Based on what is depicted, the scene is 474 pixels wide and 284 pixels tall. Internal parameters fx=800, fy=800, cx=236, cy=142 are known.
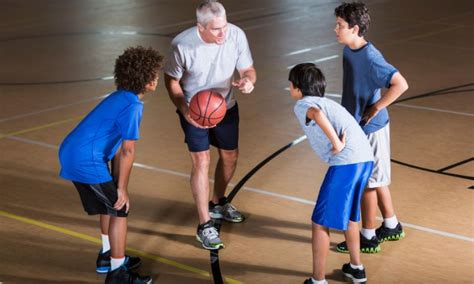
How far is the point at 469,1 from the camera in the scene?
719 inches

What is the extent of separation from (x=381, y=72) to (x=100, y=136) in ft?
6.02

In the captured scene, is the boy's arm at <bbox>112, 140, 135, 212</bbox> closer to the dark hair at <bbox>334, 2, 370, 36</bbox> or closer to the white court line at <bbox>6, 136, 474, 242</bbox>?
the dark hair at <bbox>334, 2, 370, 36</bbox>

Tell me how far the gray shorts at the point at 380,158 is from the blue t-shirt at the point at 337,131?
2.06ft

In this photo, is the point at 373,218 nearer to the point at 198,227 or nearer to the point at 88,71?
the point at 198,227

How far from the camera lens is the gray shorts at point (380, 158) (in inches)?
213

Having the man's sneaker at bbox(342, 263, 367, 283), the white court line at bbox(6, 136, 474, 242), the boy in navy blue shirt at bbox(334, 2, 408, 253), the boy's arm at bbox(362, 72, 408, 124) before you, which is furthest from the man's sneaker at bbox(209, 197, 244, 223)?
the boy's arm at bbox(362, 72, 408, 124)

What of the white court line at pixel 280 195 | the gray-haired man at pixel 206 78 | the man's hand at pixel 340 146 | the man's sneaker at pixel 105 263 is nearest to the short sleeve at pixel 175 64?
the gray-haired man at pixel 206 78

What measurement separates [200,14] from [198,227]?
1507mm

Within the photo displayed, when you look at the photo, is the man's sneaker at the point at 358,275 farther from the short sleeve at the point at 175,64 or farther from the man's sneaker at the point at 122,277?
the short sleeve at the point at 175,64

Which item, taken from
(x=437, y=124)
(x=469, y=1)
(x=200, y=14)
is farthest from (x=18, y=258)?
(x=469, y=1)

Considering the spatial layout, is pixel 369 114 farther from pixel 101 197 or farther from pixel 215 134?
pixel 101 197

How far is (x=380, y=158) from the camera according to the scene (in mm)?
5453

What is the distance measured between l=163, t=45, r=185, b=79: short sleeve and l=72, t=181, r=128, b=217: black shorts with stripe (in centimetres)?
105

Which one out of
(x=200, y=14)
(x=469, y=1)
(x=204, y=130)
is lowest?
(x=469, y=1)
